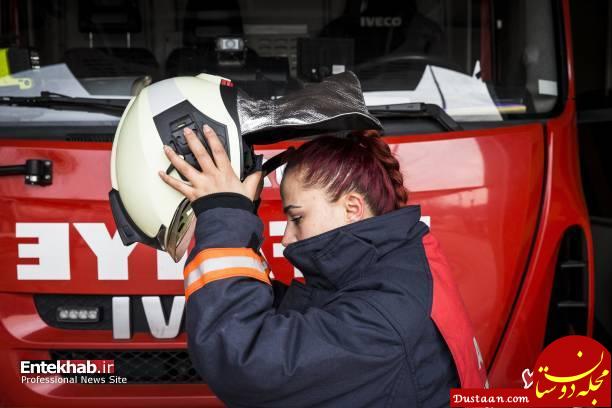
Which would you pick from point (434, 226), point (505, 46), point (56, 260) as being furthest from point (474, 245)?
point (56, 260)

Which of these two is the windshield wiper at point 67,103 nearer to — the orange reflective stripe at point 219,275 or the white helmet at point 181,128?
the white helmet at point 181,128

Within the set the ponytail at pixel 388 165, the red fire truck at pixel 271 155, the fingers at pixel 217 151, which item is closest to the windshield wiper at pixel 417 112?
the red fire truck at pixel 271 155

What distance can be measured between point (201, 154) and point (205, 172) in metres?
0.04

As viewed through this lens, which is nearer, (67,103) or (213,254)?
(213,254)

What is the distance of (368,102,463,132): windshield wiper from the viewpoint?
2467mm

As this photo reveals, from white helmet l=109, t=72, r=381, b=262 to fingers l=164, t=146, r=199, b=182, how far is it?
0.08 ft

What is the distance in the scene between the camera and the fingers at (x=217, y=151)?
4.87 ft

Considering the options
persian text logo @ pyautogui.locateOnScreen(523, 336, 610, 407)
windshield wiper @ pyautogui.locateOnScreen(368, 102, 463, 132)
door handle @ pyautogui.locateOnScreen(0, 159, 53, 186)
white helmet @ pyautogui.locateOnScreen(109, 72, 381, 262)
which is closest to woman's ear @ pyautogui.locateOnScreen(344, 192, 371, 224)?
white helmet @ pyautogui.locateOnScreen(109, 72, 381, 262)

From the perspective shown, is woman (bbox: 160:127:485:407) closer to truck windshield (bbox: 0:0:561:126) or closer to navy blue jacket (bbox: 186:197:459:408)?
navy blue jacket (bbox: 186:197:459:408)

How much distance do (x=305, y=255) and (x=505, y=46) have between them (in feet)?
4.90

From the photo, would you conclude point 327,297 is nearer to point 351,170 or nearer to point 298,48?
point 351,170

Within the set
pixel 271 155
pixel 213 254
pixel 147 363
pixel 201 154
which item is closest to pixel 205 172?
pixel 201 154

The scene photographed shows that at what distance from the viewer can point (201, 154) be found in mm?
1482

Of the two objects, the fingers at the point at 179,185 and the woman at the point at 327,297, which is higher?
the fingers at the point at 179,185
